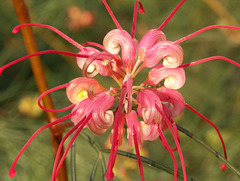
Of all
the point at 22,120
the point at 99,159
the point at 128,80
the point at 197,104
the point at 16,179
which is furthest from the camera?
the point at 197,104

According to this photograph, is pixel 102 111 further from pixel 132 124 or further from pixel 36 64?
pixel 36 64

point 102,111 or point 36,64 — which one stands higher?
point 36,64

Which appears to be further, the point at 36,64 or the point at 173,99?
the point at 36,64

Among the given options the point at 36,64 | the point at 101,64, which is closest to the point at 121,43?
the point at 101,64

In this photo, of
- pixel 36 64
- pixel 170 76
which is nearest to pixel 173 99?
pixel 170 76

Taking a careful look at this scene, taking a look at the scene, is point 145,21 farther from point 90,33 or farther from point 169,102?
point 169,102

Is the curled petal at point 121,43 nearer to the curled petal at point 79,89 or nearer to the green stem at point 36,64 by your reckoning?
the curled petal at point 79,89

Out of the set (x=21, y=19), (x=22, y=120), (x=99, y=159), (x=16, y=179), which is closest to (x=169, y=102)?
(x=99, y=159)
